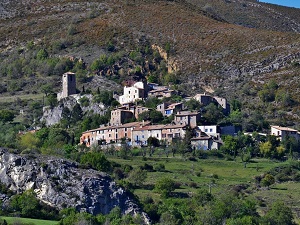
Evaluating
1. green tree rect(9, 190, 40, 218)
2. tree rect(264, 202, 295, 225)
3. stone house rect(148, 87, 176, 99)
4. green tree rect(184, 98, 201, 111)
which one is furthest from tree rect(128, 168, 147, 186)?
stone house rect(148, 87, 176, 99)

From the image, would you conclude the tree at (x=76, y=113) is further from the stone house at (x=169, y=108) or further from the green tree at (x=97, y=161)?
the green tree at (x=97, y=161)

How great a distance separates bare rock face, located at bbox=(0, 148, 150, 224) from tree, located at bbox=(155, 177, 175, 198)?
589cm

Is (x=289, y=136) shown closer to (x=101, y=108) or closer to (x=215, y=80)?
(x=101, y=108)

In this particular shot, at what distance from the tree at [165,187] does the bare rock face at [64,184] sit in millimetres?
5894

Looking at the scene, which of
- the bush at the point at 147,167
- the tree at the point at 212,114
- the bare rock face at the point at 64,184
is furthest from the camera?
the tree at the point at 212,114

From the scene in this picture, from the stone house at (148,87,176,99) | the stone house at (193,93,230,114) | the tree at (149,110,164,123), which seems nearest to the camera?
the tree at (149,110,164,123)

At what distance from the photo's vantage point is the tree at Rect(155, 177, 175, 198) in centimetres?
8081

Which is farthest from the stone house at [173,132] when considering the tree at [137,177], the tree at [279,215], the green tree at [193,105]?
the tree at [279,215]

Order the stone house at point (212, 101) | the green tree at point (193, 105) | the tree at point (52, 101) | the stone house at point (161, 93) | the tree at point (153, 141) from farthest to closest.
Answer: the tree at point (52, 101)
the stone house at point (161, 93)
the stone house at point (212, 101)
the green tree at point (193, 105)
the tree at point (153, 141)

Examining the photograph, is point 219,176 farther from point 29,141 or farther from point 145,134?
point 29,141

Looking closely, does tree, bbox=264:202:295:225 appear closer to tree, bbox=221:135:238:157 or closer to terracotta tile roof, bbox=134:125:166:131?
tree, bbox=221:135:238:157

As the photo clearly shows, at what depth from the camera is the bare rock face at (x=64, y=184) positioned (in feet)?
243

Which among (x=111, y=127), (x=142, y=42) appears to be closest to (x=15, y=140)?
(x=111, y=127)

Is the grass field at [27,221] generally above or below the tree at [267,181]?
below
